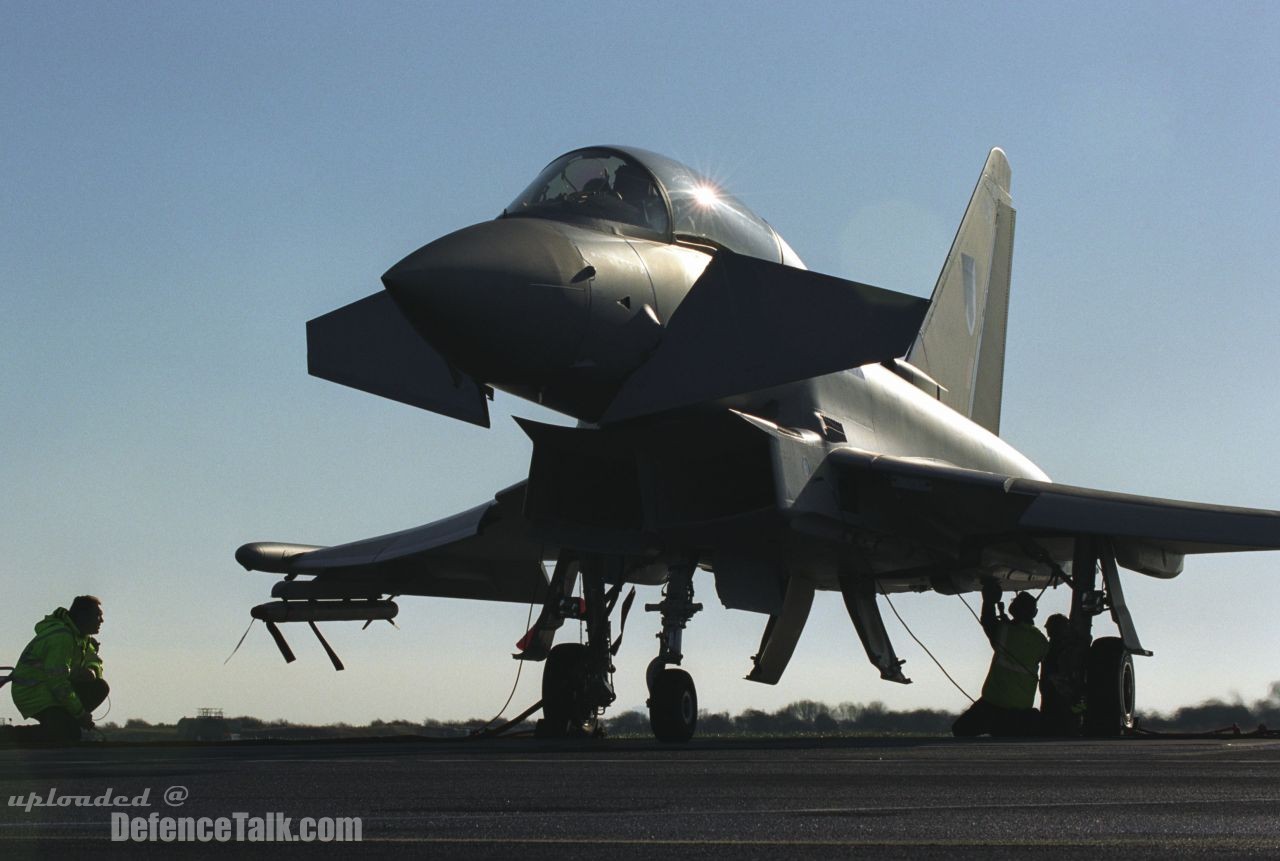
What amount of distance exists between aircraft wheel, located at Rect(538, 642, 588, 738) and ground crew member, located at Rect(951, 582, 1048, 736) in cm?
380

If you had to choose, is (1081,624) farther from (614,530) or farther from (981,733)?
(614,530)

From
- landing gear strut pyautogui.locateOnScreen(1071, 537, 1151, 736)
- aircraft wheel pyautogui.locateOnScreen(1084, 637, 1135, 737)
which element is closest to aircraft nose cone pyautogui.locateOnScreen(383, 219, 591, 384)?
landing gear strut pyautogui.locateOnScreen(1071, 537, 1151, 736)

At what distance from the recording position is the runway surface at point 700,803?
11.4ft

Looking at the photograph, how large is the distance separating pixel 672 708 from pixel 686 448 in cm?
183

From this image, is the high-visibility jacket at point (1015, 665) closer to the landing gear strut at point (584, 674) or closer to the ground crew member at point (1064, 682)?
the ground crew member at point (1064, 682)

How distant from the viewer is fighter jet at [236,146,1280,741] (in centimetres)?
937

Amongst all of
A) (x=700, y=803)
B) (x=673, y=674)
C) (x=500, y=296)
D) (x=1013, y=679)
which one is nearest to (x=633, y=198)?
(x=500, y=296)

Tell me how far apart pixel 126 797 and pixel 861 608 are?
917 cm

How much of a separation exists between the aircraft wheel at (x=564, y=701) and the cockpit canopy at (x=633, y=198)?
3.68 metres

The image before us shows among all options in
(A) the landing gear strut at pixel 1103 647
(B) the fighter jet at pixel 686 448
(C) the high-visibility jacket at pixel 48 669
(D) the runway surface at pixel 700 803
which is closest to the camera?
(D) the runway surface at pixel 700 803

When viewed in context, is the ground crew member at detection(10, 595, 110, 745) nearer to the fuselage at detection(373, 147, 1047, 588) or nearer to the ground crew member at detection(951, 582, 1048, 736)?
the fuselage at detection(373, 147, 1047, 588)

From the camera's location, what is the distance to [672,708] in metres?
10.6

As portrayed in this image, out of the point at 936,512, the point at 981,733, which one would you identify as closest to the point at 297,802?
the point at 936,512

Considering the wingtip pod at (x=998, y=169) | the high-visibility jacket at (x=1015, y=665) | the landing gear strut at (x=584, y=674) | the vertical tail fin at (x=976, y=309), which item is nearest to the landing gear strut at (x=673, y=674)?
the landing gear strut at (x=584, y=674)
